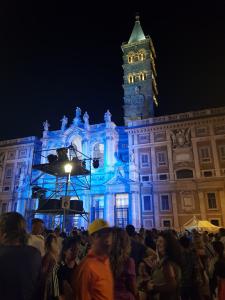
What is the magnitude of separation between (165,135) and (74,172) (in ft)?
56.1

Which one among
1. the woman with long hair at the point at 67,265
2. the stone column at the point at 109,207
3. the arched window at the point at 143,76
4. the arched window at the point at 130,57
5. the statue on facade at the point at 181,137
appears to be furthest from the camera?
the arched window at the point at 130,57

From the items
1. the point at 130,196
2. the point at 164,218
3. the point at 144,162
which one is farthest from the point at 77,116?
the point at 164,218

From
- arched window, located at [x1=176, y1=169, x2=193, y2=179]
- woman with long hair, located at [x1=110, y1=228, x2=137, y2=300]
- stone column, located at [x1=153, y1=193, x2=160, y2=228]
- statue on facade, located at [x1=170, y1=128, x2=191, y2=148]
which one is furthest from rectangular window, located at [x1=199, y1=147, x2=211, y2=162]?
woman with long hair, located at [x1=110, y1=228, x2=137, y2=300]

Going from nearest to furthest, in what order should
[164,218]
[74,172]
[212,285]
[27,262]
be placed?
[27,262] → [212,285] → [74,172] → [164,218]

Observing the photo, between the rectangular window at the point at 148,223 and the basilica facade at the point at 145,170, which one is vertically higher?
the basilica facade at the point at 145,170

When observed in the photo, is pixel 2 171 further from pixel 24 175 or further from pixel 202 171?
pixel 202 171

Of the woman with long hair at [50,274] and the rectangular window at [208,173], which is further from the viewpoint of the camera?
the rectangular window at [208,173]

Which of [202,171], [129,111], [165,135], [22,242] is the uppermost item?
[129,111]

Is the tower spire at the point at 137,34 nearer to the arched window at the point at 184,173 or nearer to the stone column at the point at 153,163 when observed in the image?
the stone column at the point at 153,163

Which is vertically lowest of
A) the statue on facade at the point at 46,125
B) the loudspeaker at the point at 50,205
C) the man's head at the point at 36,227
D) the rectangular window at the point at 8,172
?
the man's head at the point at 36,227

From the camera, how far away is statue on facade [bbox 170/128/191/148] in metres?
30.3

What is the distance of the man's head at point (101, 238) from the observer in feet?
9.21

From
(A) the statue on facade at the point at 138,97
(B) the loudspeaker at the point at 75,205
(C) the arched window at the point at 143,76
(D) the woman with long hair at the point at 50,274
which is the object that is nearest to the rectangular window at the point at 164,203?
(B) the loudspeaker at the point at 75,205

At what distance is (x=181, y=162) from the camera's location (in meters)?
29.7
